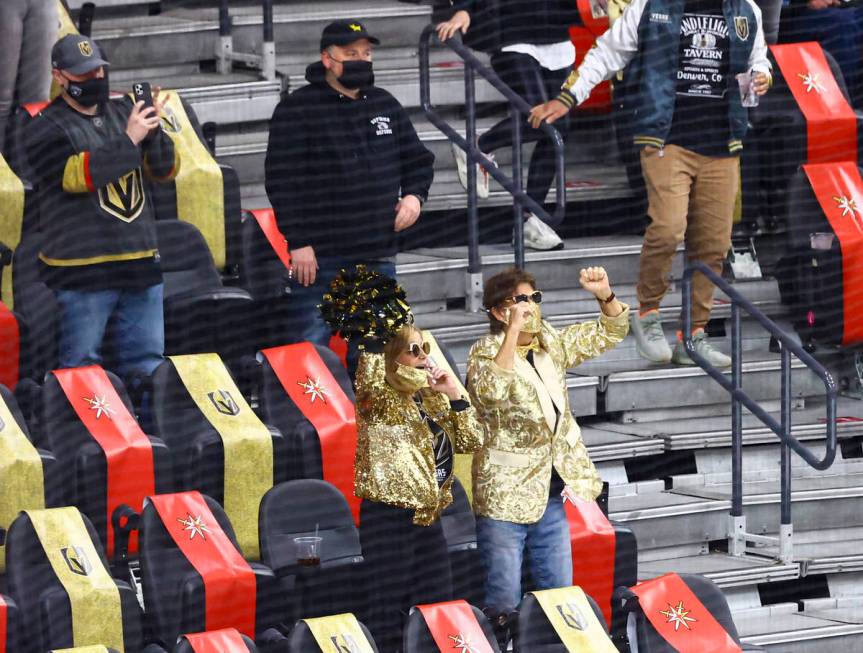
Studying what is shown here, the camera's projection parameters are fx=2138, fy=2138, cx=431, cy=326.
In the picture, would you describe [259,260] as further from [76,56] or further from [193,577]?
[193,577]

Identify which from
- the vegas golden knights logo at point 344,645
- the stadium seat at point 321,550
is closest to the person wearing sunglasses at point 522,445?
the stadium seat at point 321,550

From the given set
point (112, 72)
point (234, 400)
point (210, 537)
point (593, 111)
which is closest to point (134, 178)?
point (234, 400)

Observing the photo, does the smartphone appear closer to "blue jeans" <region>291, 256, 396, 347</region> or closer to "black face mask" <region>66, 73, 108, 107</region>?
"black face mask" <region>66, 73, 108, 107</region>

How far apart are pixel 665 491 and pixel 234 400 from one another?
1467 millimetres

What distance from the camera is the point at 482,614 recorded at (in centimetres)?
507

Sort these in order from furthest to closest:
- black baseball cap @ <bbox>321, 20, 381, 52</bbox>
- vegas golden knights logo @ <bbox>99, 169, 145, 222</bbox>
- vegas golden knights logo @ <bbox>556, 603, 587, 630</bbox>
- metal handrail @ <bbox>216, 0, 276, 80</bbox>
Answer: metal handrail @ <bbox>216, 0, 276, 80</bbox> → black baseball cap @ <bbox>321, 20, 381, 52</bbox> → vegas golden knights logo @ <bbox>99, 169, 145, 222</bbox> → vegas golden knights logo @ <bbox>556, 603, 587, 630</bbox>

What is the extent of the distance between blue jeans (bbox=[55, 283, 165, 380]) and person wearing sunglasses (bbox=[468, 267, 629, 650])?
0.95m

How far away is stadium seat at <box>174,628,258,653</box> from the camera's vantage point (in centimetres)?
468

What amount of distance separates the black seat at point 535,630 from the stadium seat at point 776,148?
2.44 m

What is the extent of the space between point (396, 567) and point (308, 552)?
22 cm

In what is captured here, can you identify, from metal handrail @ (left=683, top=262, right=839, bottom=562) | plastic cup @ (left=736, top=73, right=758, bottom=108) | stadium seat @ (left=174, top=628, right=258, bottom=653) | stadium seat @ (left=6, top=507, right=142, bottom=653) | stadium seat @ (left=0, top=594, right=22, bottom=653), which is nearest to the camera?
stadium seat @ (left=174, top=628, right=258, bottom=653)

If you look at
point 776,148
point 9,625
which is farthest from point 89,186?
point 776,148

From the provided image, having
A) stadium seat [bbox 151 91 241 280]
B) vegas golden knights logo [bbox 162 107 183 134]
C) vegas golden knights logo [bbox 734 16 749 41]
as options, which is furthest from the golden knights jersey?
vegas golden knights logo [bbox 734 16 749 41]

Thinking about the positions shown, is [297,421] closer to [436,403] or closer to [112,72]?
[436,403]
